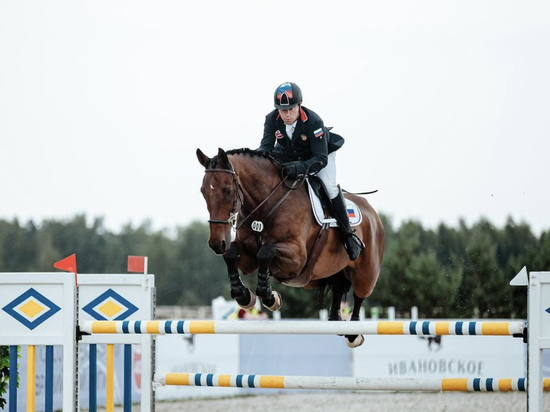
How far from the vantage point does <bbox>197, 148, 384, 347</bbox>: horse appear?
16.4ft

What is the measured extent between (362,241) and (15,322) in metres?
2.82

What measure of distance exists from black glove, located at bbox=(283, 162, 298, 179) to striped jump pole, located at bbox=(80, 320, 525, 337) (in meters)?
1.38

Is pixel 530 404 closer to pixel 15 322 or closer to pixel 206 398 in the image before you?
pixel 15 322

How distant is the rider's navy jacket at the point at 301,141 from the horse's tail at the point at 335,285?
127 cm

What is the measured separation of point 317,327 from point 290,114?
1.81 meters

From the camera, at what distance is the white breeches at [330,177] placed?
590cm

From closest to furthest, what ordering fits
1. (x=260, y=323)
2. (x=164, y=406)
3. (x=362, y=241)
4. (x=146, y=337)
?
(x=260, y=323), (x=146, y=337), (x=362, y=241), (x=164, y=406)

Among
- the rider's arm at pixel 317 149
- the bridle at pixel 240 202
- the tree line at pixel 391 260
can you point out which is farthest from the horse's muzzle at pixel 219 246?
the tree line at pixel 391 260

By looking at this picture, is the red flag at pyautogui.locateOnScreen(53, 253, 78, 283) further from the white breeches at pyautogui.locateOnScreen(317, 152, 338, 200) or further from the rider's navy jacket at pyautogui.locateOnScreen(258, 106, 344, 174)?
the white breeches at pyautogui.locateOnScreen(317, 152, 338, 200)

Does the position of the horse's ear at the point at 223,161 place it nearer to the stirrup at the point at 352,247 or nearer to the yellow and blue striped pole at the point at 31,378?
the stirrup at the point at 352,247

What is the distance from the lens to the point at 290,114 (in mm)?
5645

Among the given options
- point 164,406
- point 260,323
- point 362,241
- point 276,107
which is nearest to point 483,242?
point 164,406

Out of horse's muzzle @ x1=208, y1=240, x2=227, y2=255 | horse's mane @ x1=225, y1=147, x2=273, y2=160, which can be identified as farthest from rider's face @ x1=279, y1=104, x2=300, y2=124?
horse's muzzle @ x1=208, y1=240, x2=227, y2=255

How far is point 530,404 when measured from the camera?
4199 mm
